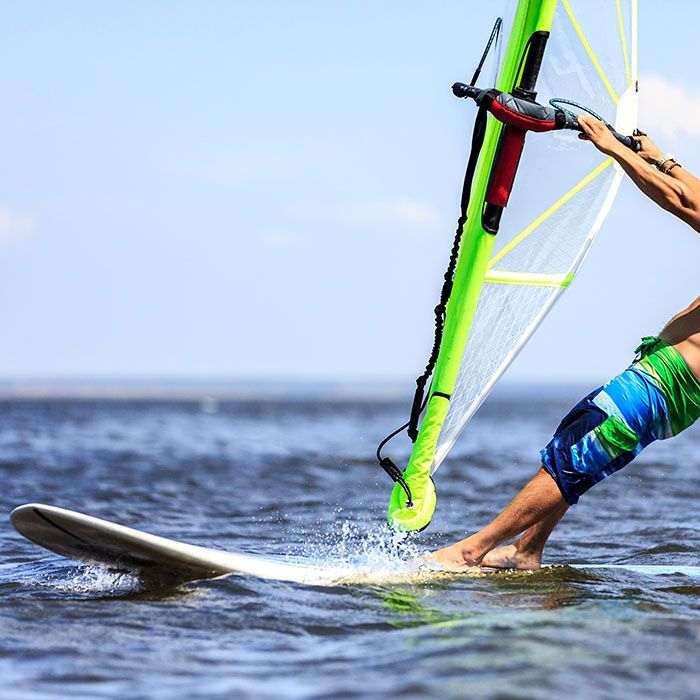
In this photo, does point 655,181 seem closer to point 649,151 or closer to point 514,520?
point 649,151

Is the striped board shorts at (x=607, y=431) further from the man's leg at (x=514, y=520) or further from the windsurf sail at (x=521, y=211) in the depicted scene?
the windsurf sail at (x=521, y=211)

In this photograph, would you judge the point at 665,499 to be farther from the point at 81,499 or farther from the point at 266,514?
the point at 81,499

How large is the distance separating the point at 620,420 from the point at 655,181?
104cm

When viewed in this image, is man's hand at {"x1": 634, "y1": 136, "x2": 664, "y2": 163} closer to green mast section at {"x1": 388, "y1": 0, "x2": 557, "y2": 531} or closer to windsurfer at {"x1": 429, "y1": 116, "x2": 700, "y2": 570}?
windsurfer at {"x1": 429, "y1": 116, "x2": 700, "y2": 570}

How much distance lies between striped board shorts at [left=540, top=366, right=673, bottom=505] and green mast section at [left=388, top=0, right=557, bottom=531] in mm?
591

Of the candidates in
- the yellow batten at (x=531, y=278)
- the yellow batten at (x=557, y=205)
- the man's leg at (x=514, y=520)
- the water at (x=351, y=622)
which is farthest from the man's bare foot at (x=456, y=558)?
the yellow batten at (x=557, y=205)

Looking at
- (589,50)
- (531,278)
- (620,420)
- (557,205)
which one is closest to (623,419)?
(620,420)

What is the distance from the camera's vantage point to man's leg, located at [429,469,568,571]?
16.1ft

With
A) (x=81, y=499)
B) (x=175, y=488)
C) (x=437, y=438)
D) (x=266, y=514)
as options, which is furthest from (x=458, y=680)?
(x=175, y=488)

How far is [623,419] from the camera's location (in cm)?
479

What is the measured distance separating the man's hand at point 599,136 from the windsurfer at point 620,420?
2 cm

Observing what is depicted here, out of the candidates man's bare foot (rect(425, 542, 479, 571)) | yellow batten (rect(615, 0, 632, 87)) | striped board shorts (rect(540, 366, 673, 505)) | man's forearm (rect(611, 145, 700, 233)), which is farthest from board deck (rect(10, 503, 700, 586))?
yellow batten (rect(615, 0, 632, 87))

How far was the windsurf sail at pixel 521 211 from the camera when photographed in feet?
16.2

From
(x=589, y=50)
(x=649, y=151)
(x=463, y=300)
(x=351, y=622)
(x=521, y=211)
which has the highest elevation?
(x=589, y=50)
